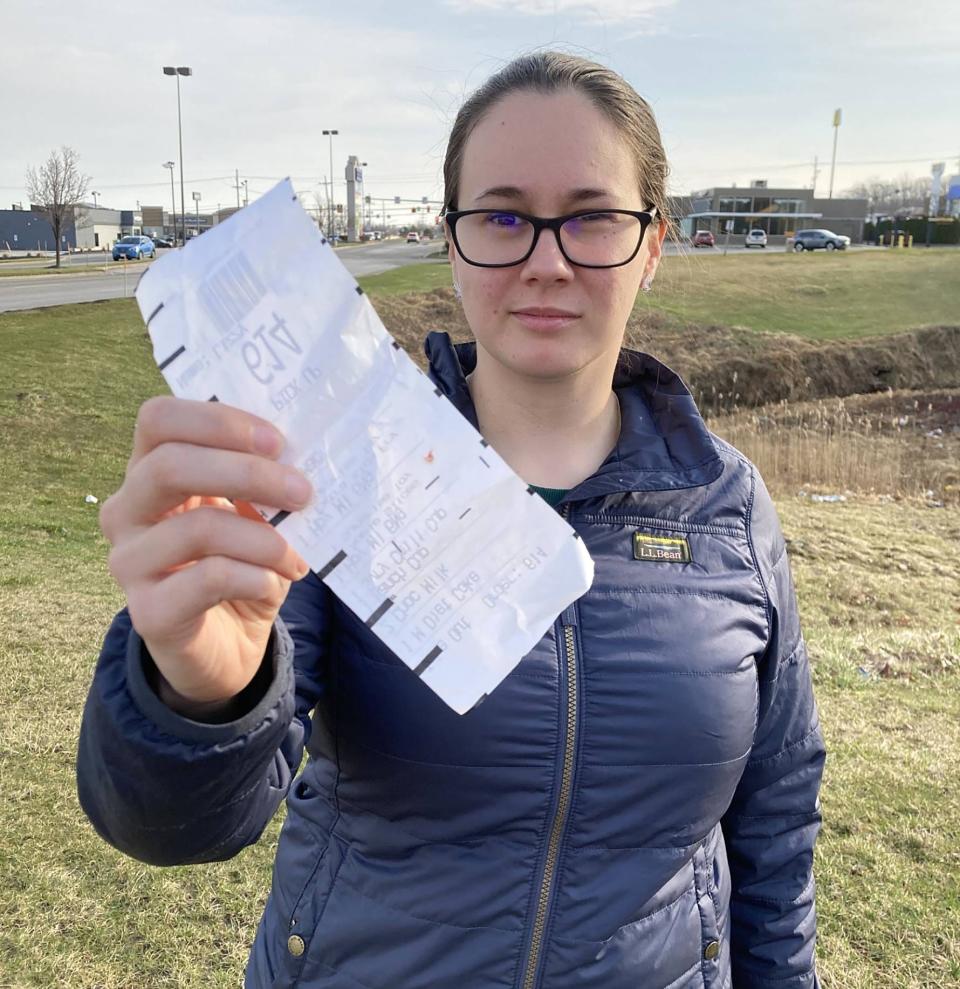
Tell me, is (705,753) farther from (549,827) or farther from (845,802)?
(845,802)

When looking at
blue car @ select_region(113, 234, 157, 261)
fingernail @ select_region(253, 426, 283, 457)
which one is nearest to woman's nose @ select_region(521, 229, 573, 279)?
fingernail @ select_region(253, 426, 283, 457)

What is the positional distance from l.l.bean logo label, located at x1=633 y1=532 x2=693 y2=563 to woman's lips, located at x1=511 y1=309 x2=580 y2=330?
0.37 metres

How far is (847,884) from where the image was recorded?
3268mm

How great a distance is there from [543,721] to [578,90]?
1006 mm

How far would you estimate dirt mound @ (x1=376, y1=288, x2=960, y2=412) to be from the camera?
19844mm

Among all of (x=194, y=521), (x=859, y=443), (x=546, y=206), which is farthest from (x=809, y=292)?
(x=194, y=521)

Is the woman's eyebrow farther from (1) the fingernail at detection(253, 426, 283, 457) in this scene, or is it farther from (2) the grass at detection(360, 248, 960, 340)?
(2) the grass at detection(360, 248, 960, 340)

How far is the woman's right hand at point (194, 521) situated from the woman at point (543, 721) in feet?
0.58

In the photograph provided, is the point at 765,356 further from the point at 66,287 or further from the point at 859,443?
the point at 66,287

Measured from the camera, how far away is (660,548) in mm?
1428

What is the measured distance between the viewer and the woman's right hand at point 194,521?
837mm

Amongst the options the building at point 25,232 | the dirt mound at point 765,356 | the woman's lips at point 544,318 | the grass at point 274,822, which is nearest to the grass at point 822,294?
the dirt mound at point 765,356

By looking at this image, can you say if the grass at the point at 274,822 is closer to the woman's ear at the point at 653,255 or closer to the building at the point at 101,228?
the woman's ear at the point at 653,255

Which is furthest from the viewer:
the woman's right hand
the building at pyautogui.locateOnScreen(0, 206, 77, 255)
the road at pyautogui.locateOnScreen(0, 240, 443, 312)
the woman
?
the building at pyautogui.locateOnScreen(0, 206, 77, 255)
